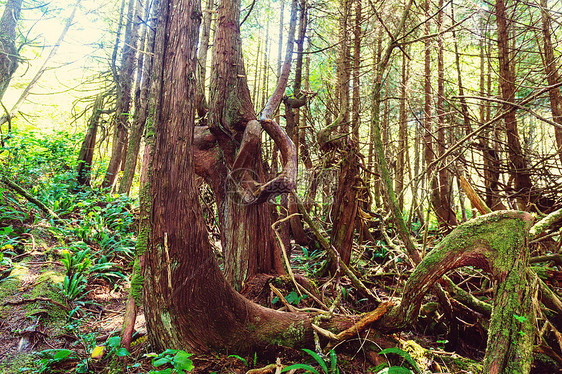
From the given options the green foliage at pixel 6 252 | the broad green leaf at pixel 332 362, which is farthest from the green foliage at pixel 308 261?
the green foliage at pixel 6 252

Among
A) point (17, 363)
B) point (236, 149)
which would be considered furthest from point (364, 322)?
point (17, 363)

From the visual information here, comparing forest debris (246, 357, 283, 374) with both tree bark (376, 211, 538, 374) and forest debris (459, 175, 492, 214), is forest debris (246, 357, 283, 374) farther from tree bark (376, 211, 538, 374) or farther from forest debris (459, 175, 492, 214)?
forest debris (459, 175, 492, 214)

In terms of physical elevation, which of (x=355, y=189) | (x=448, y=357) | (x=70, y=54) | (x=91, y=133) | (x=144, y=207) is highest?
(x=70, y=54)

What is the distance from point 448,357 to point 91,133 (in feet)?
32.4

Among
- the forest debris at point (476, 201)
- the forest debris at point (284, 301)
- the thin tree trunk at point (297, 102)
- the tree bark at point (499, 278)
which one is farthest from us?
the thin tree trunk at point (297, 102)

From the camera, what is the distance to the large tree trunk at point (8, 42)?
6.64 m

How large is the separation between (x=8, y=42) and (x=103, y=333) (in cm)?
700

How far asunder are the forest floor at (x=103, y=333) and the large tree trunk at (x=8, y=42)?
3.97 m

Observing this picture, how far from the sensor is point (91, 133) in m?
9.05

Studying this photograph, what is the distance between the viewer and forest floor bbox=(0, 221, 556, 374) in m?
2.45

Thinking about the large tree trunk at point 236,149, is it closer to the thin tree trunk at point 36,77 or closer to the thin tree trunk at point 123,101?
the thin tree trunk at point 36,77

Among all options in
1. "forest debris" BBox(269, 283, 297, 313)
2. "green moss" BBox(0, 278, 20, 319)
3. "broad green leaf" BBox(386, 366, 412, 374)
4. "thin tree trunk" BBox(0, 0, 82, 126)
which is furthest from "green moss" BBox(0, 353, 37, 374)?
"thin tree trunk" BBox(0, 0, 82, 126)

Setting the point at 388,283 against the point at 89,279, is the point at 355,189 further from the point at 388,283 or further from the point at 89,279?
the point at 89,279

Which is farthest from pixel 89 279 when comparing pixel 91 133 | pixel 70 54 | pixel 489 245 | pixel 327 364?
pixel 70 54
